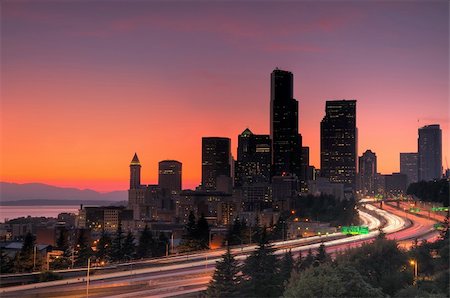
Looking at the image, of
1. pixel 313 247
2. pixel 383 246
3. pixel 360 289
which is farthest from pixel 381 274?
pixel 313 247

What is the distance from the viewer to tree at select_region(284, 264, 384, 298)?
25391mm

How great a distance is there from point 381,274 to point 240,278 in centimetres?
913

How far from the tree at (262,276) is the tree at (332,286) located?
246 inches

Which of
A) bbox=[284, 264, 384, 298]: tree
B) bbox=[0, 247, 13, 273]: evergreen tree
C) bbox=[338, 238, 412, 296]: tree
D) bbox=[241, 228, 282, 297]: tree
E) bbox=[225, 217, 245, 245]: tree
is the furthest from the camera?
bbox=[225, 217, 245, 245]: tree

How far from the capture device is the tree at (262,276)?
34.2 metres

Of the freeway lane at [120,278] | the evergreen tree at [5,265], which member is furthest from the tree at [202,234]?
the evergreen tree at [5,265]

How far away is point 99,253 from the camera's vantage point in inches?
2660

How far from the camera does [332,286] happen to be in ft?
83.3

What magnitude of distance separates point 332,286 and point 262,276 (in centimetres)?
985

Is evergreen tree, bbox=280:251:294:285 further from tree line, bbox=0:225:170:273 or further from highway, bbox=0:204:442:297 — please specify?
tree line, bbox=0:225:170:273

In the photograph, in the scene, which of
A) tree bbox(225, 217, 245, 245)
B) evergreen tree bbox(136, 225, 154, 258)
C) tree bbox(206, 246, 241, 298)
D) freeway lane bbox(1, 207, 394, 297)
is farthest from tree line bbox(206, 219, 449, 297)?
tree bbox(225, 217, 245, 245)

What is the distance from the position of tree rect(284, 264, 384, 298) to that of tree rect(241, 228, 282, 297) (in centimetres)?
624

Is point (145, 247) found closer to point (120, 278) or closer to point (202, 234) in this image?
point (202, 234)

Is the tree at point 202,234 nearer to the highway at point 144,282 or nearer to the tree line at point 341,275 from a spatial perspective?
the highway at point 144,282
